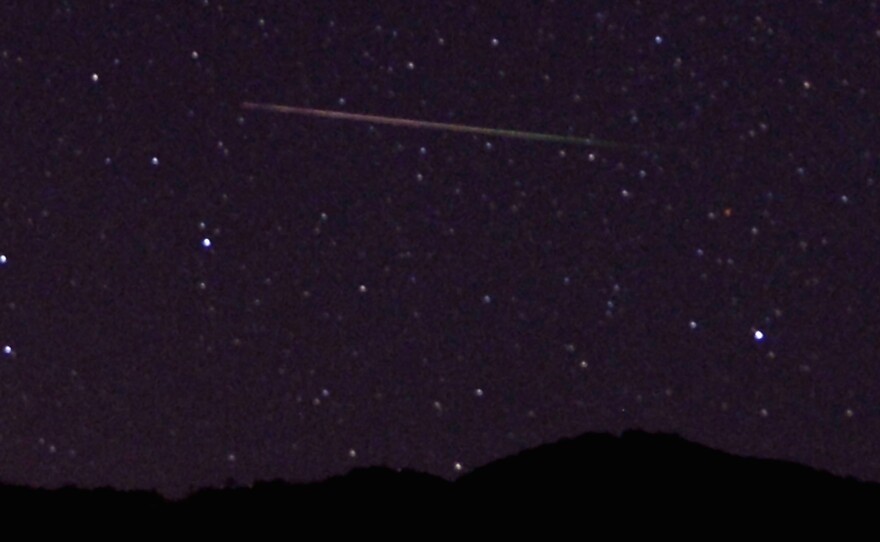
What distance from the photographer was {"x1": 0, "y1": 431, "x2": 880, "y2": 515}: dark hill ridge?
21.9ft

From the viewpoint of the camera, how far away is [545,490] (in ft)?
22.5

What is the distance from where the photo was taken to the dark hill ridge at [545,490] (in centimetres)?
668

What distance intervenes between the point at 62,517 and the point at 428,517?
1648mm

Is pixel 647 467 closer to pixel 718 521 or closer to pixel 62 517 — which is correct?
pixel 718 521

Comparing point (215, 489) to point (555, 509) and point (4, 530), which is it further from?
point (555, 509)

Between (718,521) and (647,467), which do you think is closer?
(718,521)

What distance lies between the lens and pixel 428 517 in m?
6.58

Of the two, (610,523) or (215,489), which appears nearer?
(610,523)

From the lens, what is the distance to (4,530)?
6.23 meters

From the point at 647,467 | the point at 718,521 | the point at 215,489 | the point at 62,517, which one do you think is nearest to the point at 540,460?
the point at 647,467

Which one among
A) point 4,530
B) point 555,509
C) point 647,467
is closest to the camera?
point 4,530

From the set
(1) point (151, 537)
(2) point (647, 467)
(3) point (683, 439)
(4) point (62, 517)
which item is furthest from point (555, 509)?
(4) point (62, 517)

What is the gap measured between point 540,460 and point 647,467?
1.76ft

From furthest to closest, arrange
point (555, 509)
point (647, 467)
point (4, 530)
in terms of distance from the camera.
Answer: point (647, 467) → point (555, 509) → point (4, 530)
